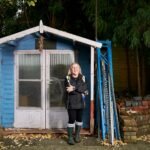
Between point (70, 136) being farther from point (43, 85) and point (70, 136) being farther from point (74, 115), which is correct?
point (43, 85)

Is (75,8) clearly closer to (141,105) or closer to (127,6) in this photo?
(127,6)

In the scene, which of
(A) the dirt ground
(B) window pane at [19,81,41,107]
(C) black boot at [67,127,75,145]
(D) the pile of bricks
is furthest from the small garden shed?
(C) black boot at [67,127,75,145]

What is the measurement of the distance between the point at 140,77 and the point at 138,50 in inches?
46.6

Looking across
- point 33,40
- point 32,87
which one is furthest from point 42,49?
point 32,87

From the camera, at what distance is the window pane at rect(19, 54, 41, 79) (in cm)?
1012

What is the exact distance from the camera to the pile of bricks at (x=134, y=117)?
9156 millimetres

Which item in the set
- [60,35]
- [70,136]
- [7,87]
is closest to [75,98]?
[70,136]

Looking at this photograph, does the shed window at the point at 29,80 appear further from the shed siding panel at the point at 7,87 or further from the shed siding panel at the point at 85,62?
the shed siding panel at the point at 85,62

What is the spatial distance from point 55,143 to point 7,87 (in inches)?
82.1

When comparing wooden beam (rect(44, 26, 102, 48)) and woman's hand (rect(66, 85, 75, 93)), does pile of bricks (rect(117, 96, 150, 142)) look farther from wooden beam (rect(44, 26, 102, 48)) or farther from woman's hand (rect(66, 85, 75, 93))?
wooden beam (rect(44, 26, 102, 48))

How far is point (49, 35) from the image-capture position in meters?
10.0

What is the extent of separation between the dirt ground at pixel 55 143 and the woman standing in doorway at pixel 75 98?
0.95ft

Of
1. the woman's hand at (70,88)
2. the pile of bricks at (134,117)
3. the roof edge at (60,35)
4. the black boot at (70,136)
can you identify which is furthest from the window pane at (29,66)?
the pile of bricks at (134,117)

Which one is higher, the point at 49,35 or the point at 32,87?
the point at 49,35
